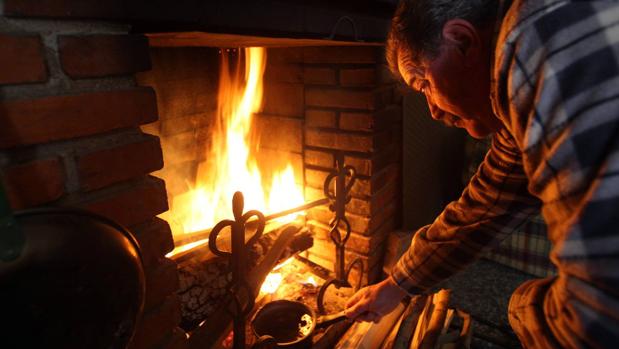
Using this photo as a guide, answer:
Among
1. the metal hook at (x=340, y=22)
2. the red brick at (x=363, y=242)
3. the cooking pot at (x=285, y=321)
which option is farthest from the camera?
the red brick at (x=363, y=242)

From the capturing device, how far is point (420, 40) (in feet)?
3.51

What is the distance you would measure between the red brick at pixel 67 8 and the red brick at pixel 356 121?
4.93ft

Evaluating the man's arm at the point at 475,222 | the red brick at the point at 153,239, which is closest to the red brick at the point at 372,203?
the man's arm at the point at 475,222

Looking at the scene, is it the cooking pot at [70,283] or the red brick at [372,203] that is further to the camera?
the red brick at [372,203]

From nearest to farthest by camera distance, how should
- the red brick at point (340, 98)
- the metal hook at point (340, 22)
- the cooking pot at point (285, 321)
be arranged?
the metal hook at point (340, 22) < the cooking pot at point (285, 321) < the red brick at point (340, 98)

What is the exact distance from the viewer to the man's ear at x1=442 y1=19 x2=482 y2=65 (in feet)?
3.07

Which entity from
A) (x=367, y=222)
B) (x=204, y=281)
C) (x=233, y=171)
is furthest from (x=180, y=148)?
(x=367, y=222)

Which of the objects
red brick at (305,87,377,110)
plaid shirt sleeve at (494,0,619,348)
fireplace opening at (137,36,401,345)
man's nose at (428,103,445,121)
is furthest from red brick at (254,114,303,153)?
plaid shirt sleeve at (494,0,619,348)

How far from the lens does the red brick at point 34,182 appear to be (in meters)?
0.85

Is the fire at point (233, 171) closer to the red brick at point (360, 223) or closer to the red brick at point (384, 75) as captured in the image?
the red brick at point (360, 223)

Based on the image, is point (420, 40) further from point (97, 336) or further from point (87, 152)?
point (97, 336)

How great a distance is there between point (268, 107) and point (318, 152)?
0.43m

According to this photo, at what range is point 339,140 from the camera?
2.35 metres

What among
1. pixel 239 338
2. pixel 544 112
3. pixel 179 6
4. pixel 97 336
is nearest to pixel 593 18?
pixel 544 112
